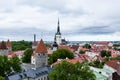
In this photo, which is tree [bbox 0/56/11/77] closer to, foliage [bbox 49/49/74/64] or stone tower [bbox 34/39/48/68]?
stone tower [bbox 34/39/48/68]

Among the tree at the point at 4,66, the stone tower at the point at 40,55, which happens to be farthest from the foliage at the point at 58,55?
the tree at the point at 4,66

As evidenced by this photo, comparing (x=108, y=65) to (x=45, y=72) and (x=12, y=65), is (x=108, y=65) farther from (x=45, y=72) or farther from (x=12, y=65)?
(x=12, y=65)

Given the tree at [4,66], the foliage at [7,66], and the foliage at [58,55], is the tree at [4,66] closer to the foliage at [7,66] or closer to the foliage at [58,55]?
the foliage at [7,66]

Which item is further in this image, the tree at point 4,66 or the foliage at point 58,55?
the foliage at point 58,55

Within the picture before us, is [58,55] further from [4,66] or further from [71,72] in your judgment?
[71,72]

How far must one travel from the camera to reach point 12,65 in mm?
46406

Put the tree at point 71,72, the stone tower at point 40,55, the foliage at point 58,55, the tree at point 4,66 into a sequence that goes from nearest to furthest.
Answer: the tree at point 71,72 < the tree at point 4,66 < the stone tower at point 40,55 < the foliage at point 58,55

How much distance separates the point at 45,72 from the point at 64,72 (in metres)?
15.6

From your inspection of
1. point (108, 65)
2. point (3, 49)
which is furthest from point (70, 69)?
point (3, 49)

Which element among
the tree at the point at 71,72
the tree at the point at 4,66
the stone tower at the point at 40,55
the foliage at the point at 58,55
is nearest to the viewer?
the tree at the point at 71,72

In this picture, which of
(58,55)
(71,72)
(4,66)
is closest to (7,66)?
(4,66)

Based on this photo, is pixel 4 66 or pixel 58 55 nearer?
pixel 4 66

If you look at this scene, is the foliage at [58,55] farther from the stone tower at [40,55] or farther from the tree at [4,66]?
the tree at [4,66]

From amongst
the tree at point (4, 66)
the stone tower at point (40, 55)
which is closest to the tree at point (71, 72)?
the tree at point (4, 66)
